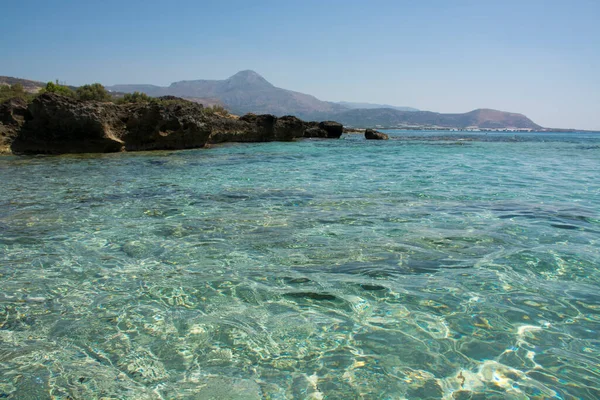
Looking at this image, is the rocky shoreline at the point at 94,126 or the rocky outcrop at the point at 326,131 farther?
the rocky outcrop at the point at 326,131

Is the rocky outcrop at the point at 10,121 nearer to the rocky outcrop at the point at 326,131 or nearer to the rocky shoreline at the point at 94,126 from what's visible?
the rocky shoreline at the point at 94,126

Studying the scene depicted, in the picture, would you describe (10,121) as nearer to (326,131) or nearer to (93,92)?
(93,92)

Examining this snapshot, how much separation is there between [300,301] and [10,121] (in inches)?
847

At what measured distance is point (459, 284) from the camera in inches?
156

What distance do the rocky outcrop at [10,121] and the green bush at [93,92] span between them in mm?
9614

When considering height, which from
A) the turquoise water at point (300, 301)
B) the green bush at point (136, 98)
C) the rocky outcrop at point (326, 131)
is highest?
the green bush at point (136, 98)

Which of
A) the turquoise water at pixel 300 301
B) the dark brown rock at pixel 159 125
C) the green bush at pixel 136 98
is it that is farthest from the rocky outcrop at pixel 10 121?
the turquoise water at pixel 300 301

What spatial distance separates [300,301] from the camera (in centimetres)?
362

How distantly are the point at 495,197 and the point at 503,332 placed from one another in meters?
6.36

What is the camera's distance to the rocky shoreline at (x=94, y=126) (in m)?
18.8

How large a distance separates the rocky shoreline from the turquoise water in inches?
526

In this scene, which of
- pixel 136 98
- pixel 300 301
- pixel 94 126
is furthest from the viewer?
pixel 136 98

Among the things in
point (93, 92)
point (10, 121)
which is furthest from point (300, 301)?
point (93, 92)

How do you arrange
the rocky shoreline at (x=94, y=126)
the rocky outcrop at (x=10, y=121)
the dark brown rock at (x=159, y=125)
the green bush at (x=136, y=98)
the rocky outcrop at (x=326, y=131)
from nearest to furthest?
the rocky shoreline at (x=94, y=126)
the rocky outcrop at (x=10, y=121)
the dark brown rock at (x=159, y=125)
the green bush at (x=136, y=98)
the rocky outcrop at (x=326, y=131)
